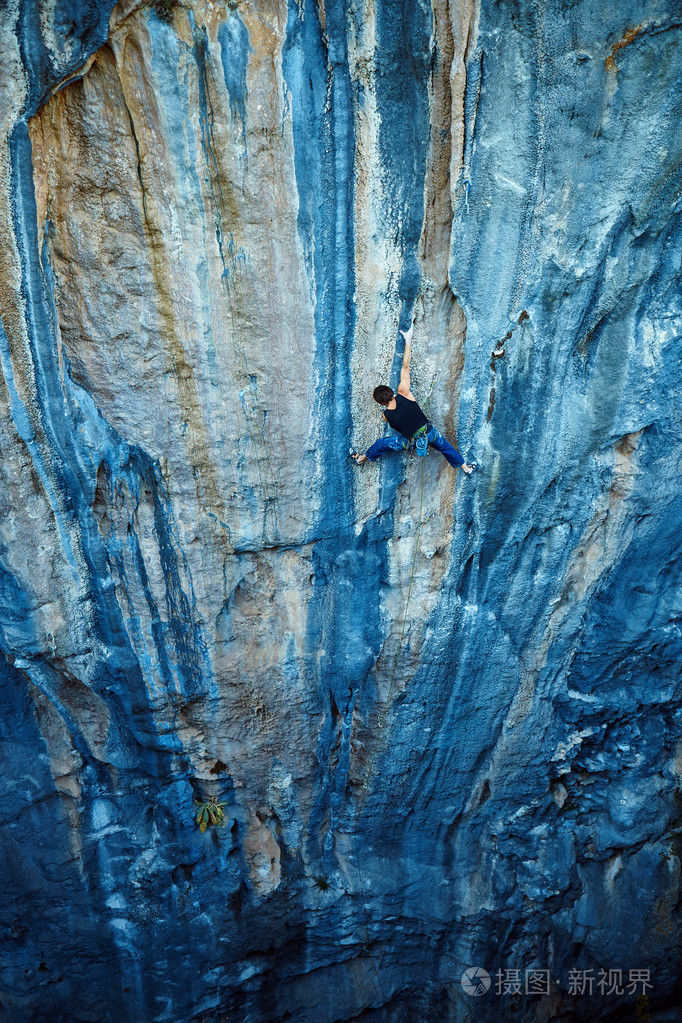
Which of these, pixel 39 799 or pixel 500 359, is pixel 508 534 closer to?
pixel 500 359

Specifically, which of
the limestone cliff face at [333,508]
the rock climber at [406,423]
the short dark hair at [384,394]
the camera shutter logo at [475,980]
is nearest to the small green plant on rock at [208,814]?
the limestone cliff face at [333,508]

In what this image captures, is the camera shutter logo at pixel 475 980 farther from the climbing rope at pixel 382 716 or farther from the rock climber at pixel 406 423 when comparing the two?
the rock climber at pixel 406 423

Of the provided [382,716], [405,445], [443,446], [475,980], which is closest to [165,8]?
[405,445]

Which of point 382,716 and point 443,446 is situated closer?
point 443,446

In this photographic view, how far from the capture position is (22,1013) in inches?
232

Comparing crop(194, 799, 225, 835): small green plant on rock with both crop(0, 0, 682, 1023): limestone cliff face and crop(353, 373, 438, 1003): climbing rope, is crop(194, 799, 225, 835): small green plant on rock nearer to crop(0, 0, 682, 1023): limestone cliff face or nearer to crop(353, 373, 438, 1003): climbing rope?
crop(0, 0, 682, 1023): limestone cliff face

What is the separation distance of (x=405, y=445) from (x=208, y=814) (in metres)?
3.40

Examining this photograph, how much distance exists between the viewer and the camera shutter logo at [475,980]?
21.9ft

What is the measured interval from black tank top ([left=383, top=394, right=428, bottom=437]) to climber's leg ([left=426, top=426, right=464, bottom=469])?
0.11 meters

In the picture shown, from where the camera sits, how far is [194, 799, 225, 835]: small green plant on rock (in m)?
5.63

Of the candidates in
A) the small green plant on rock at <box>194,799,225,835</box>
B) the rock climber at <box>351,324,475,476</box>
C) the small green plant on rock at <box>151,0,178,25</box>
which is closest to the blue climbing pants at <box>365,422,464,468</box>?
the rock climber at <box>351,324,475,476</box>

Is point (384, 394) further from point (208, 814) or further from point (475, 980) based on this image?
point (475, 980)

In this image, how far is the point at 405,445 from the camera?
4.48 m

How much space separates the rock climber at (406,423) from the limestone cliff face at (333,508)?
7.2 inches
